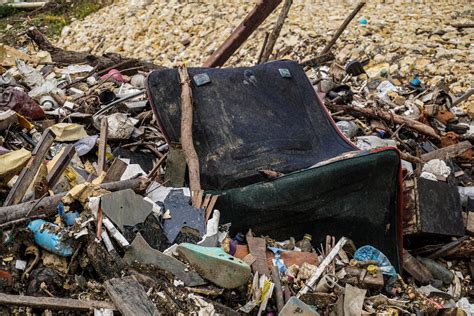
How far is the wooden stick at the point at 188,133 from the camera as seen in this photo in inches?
148

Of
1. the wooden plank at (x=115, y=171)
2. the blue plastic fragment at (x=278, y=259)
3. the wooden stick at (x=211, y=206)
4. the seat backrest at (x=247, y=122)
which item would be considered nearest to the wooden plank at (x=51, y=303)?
the wooden stick at (x=211, y=206)

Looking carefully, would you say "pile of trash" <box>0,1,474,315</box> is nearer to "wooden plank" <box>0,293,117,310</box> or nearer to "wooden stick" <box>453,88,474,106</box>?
"wooden plank" <box>0,293,117,310</box>

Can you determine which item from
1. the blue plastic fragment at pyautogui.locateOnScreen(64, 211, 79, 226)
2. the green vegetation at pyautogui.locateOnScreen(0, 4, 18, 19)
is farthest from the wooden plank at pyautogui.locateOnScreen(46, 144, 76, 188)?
the green vegetation at pyautogui.locateOnScreen(0, 4, 18, 19)

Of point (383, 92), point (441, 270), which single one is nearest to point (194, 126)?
point (441, 270)

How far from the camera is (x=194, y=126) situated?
13.7 ft

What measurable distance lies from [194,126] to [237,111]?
0.43 metres

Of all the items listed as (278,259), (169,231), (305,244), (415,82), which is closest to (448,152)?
(415,82)

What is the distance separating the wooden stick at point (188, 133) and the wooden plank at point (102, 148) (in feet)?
2.39

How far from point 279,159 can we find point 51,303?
2.12 metres

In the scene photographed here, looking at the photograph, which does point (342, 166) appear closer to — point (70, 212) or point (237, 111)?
point (237, 111)

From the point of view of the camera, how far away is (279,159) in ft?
13.6

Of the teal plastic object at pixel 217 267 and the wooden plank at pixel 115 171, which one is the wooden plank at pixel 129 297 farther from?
the wooden plank at pixel 115 171

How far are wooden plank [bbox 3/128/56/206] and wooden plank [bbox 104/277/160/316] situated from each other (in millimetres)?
1092

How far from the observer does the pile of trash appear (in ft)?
9.43
